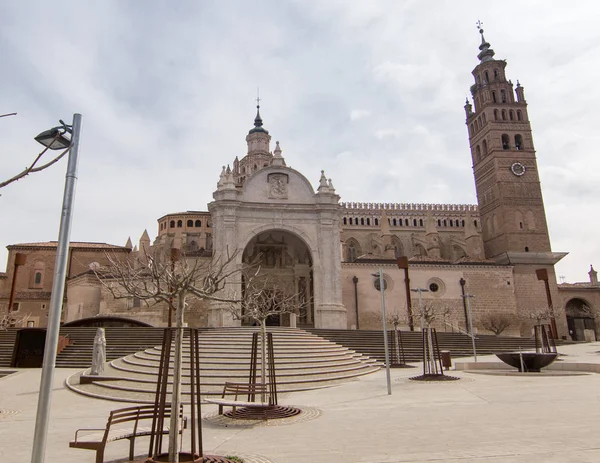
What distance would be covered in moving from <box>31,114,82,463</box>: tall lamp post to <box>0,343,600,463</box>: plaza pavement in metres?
2.13

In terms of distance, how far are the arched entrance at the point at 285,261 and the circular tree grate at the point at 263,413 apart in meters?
24.8

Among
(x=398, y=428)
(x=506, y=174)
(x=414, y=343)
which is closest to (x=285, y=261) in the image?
(x=414, y=343)

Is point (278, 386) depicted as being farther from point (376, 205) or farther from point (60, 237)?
point (376, 205)

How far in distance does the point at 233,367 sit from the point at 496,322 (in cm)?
2782

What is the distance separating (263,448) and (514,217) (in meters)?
48.7

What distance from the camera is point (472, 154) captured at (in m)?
55.8

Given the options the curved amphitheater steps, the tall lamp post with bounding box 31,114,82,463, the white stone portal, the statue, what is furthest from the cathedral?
the tall lamp post with bounding box 31,114,82,463

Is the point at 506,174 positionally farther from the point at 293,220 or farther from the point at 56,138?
the point at 56,138

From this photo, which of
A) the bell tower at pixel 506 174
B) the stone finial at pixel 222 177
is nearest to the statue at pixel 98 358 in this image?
the stone finial at pixel 222 177

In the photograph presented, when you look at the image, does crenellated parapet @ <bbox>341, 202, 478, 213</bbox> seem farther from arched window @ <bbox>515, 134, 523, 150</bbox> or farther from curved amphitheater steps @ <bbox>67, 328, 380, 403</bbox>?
curved amphitheater steps @ <bbox>67, 328, 380, 403</bbox>

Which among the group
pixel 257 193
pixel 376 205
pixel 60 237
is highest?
pixel 376 205

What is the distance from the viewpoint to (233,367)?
15.9 metres

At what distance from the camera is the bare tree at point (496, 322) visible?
36409 millimetres

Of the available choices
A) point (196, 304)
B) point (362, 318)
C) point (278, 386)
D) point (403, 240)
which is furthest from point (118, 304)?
point (403, 240)
